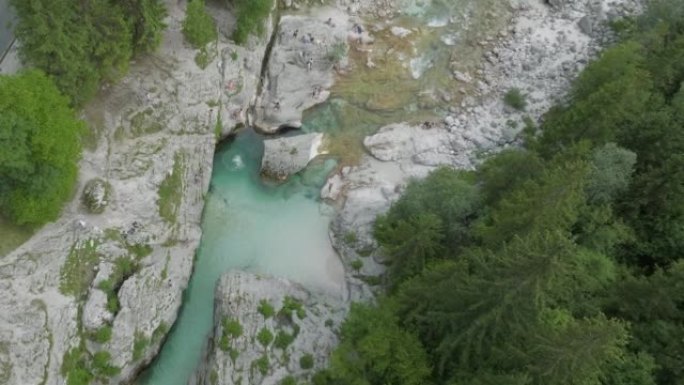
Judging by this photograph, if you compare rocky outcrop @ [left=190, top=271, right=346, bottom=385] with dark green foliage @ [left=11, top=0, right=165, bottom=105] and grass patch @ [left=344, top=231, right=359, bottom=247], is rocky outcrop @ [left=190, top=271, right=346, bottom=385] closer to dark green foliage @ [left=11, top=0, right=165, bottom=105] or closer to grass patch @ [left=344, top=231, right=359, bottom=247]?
grass patch @ [left=344, top=231, right=359, bottom=247]

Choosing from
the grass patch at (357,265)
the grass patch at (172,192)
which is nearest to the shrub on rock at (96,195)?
the grass patch at (172,192)

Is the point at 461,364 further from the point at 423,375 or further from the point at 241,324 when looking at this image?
the point at 241,324

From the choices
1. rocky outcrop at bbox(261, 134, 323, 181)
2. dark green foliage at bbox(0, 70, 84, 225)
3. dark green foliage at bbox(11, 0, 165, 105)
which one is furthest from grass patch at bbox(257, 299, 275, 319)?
dark green foliage at bbox(11, 0, 165, 105)

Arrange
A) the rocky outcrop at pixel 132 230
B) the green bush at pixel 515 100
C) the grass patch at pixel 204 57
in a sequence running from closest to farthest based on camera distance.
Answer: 1. the rocky outcrop at pixel 132 230
2. the grass patch at pixel 204 57
3. the green bush at pixel 515 100

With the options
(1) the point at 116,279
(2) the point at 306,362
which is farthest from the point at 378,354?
(1) the point at 116,279

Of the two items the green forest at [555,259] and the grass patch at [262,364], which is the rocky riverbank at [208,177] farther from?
the green forest at [555,259]

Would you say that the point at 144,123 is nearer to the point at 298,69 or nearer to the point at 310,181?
the point at 310,181
